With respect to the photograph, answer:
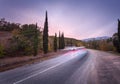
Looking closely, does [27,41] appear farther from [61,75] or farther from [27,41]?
[61,75]

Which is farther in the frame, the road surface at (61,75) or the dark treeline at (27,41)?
the dark treeline at (27,41)

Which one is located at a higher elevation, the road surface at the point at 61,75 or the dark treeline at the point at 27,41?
the dark treeline at the point at 27,41

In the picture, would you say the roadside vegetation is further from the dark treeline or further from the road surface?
the road surface

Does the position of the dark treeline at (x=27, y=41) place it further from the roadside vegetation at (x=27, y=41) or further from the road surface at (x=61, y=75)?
the road surface at (x=61, y=75)

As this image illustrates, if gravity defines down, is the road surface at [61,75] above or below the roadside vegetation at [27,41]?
below

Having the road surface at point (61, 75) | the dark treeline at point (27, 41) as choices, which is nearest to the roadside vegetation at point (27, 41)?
the dark treeline at point (27, 41)

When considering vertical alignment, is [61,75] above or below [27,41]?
below

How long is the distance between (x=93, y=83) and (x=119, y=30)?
4444 centimetres

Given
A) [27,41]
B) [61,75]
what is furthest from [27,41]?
[61,75]

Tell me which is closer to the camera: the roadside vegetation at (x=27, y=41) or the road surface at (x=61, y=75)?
the road surface at (x=61, y=75)

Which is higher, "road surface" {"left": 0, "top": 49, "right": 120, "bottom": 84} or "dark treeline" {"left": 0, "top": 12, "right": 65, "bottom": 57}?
"dark treeline" {"left": 0, "top": 12, "right": 65, "bottom": 57}

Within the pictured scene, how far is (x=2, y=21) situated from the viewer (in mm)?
85062

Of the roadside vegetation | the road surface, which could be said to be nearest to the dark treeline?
the roadside vegetation

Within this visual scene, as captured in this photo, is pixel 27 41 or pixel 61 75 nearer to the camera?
pixel 61 75
